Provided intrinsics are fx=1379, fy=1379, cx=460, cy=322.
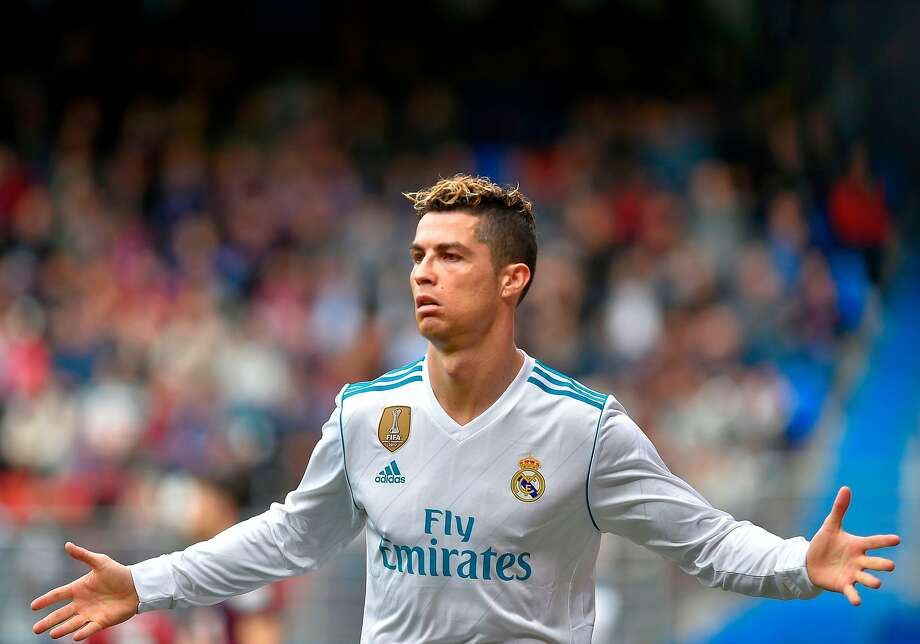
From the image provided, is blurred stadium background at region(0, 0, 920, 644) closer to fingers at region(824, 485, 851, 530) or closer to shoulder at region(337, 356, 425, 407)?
shoulder at region(337, 356, 425, 407)

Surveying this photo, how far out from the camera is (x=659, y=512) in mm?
4445

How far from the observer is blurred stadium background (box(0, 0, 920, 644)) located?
912 centimetres

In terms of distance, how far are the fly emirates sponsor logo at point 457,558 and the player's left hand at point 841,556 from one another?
0.89 m

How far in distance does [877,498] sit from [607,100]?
6.15 metres

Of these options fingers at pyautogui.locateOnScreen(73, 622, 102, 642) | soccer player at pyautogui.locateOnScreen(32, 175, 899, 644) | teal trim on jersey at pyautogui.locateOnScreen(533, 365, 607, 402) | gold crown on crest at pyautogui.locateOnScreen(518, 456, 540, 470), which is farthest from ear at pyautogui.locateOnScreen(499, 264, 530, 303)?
fingers at pyautogui.locateOnScreen(73, 622, 102, 642)

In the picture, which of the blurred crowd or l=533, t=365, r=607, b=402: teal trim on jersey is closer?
l=533, t=365, r=607, b=402: teal trim on jersey

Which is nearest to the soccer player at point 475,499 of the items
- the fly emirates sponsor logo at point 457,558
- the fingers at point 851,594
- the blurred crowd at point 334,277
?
the fly emirates sponsor logo at point 457,558

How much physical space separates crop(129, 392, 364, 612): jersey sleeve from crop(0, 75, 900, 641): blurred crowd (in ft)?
13.3

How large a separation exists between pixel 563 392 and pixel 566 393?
0.04ft

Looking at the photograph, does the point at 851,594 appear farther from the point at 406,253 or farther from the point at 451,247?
the point at 406,253

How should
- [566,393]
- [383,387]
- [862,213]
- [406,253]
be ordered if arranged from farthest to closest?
[406,253], [862,213], [383,387], [566,393]

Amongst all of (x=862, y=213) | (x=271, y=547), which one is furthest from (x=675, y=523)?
(x=862, y=213)

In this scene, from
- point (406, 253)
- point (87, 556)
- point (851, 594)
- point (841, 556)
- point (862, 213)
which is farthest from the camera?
point (406, 253)

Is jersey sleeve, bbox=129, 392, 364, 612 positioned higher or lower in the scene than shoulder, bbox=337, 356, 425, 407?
lower
